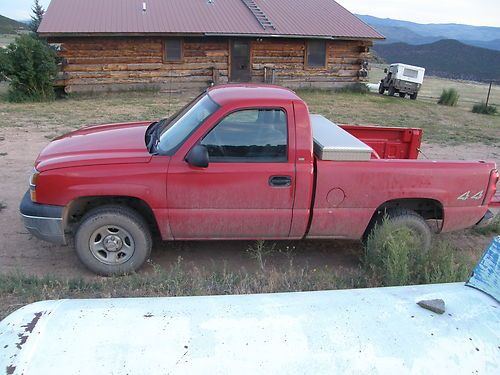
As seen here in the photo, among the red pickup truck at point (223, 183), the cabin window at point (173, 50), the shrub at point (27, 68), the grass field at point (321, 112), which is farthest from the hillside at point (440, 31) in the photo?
the red pickup truck at point (223, 183)

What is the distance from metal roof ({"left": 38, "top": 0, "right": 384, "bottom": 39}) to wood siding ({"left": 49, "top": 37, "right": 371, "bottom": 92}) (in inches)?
25.0

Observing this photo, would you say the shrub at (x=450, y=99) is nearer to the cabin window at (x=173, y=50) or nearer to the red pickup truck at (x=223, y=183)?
the cabin window at (x=173, y=50)

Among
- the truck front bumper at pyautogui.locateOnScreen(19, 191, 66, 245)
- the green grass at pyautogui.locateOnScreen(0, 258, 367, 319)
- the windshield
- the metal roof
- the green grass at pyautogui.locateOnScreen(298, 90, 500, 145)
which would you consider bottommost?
the green grass at pyautogui.locateOnScreen(298, 90, 500, 145)

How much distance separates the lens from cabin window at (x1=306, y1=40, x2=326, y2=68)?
2020cm

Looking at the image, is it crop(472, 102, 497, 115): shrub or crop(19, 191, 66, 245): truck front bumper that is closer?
crop(19, 191, 66, 245): truck front bumper

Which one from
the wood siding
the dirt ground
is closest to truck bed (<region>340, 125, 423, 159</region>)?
the dirt ground

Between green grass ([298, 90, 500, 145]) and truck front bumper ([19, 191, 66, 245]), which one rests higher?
truck front bumper ([19, 191, 66, 245])

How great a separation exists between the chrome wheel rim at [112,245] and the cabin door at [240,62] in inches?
642

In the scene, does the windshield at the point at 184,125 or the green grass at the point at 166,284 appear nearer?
the green grass at the point at 166,284

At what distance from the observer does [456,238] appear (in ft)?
A: 18.3

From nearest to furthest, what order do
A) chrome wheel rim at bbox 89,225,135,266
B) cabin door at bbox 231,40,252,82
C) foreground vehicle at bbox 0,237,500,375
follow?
foreground vehicle at bbox 0,237,500,375
chrome wheel rim at bbox 89,225,135,266
cabin door at bbox 231,40,252,82

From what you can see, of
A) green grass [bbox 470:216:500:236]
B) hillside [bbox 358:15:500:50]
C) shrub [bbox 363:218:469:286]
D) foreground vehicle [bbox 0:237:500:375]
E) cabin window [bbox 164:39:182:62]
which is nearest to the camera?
foreground vehicle [bbox 0:237:500:375]

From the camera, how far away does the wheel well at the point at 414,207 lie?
4555mm

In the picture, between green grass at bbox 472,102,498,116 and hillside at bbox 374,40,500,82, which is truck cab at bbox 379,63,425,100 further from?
hillside at bbox 374,40,500,82
